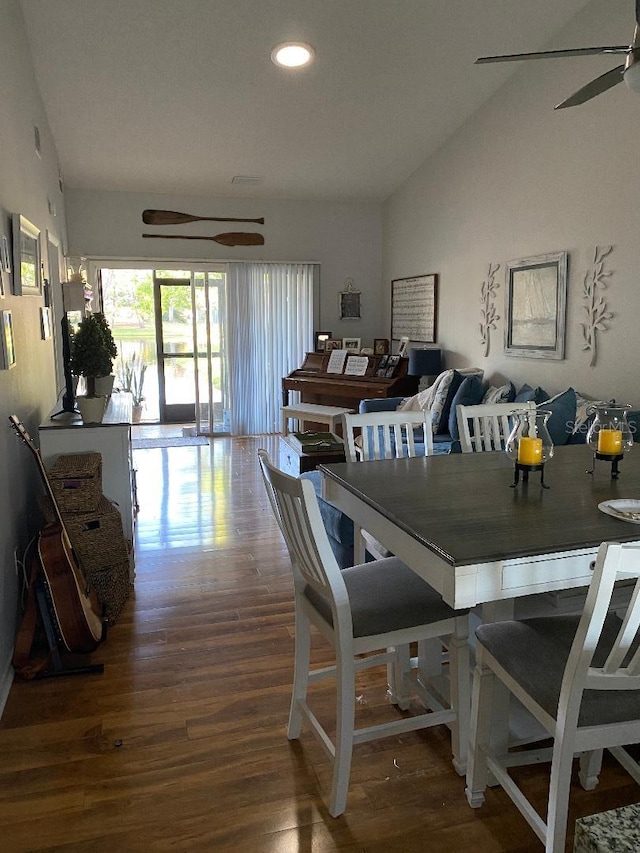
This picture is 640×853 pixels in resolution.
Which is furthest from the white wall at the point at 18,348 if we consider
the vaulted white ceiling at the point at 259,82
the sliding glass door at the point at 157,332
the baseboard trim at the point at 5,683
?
the sliding glass door at the point at 157,332

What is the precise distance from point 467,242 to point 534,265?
102 centimetres

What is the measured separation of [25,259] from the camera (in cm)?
309

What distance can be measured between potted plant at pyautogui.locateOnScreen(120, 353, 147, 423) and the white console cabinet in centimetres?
499

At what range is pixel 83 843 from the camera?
1.72 m

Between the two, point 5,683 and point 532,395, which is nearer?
point 5,683

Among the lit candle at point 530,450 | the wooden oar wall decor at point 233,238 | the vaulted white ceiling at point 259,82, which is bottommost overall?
the lit candle at point 530,450

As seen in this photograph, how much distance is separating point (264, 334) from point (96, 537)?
4451 mm

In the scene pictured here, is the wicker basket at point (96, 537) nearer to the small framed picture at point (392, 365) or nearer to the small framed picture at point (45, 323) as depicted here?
the small framed picture at point (45, 323)

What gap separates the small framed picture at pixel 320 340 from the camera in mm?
7066

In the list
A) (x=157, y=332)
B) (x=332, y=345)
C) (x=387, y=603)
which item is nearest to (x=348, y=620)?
(x=387, y=603)

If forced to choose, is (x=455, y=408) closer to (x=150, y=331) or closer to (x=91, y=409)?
(x=91, y=409)

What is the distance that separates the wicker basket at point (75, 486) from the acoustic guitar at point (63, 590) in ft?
0.77

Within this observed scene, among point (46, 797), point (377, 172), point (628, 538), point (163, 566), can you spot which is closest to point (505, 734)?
point (628, 538)

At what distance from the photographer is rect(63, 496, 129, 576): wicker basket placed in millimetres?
2920
